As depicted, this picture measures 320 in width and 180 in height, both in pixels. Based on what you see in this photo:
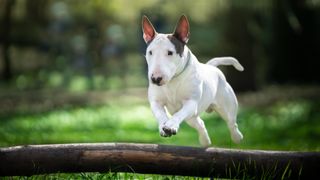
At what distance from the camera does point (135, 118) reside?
15.3 m

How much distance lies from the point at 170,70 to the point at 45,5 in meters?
17.8

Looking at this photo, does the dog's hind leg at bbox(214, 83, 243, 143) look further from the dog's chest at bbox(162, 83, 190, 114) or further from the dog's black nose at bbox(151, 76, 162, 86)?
the dog's black nose at bbox(151, 76, 162, 86)

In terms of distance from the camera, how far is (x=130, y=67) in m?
26.7

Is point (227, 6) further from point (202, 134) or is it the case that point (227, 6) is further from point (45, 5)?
point (202, 134)

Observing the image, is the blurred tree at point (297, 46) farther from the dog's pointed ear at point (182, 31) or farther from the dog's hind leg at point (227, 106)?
the dog's pointed ear at point (182, 31)

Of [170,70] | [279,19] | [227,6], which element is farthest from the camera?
[279,19]

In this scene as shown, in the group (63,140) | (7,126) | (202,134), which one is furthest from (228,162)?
(7,126)

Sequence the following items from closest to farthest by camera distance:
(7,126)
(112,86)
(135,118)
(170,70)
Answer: (170,70)
(7,126)
(135,118)
(112,86)

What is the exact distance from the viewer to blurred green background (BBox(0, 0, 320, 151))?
44.2ft

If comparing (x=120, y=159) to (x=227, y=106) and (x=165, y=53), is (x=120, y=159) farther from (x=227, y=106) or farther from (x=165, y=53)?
(x=227, y=106)

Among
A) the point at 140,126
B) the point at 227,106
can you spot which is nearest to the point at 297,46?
the point at 140,126

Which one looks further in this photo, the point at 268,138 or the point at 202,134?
the point at 268,138

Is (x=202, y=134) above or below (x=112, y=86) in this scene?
above

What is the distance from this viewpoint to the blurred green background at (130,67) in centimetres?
1348
